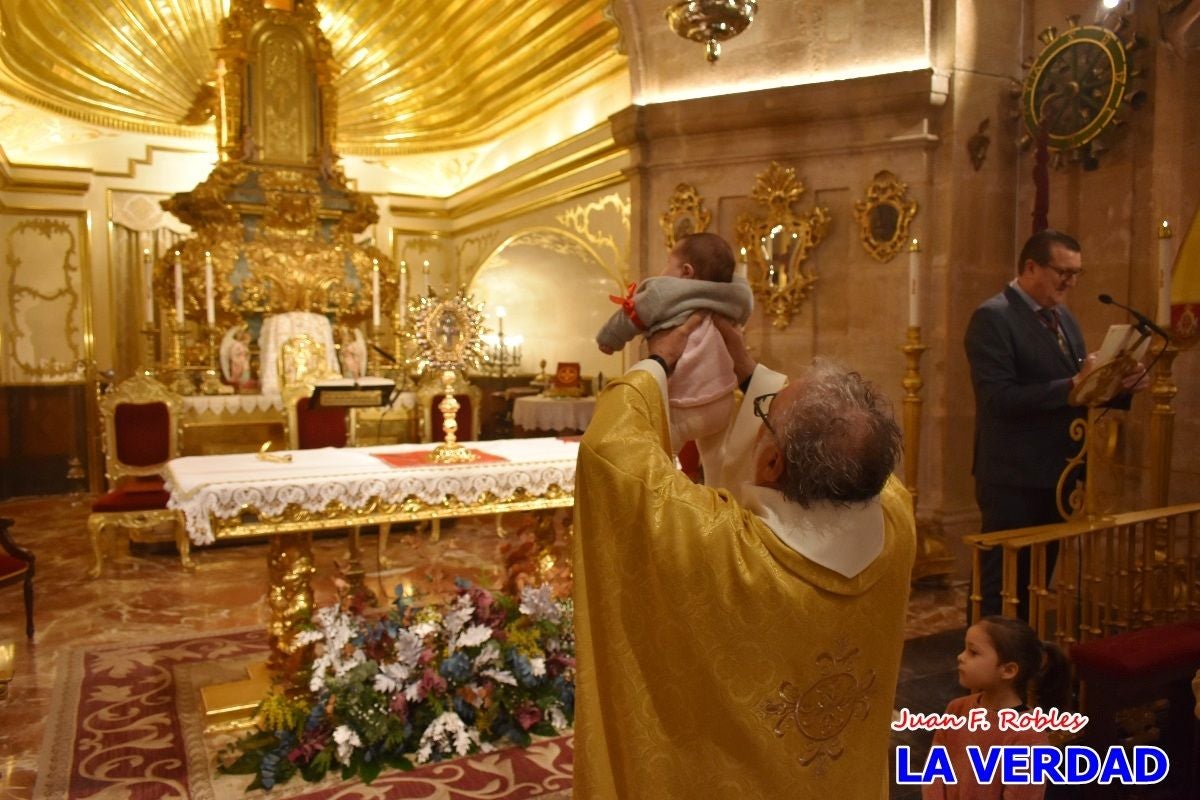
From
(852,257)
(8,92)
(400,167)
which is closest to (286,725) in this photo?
(852,257)

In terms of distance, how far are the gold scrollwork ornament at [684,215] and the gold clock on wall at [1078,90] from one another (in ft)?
6.67

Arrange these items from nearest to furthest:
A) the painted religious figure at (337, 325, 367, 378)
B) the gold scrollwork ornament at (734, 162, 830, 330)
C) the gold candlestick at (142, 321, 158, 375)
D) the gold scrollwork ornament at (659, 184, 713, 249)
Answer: the gold scrollwork ornament at (734, 162, 830, 330) → the gold scrollwork ornament at (659, 184, 713, 249) → the gold candlestick at (142, 321, 158, 375) → the painted religious figure at (337, 325, 367, 378)

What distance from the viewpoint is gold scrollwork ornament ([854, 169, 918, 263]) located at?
536 centimetres

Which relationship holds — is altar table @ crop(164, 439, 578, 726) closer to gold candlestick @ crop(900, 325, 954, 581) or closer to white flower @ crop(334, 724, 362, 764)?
white flower @ crop(334, 724, 362, 764)

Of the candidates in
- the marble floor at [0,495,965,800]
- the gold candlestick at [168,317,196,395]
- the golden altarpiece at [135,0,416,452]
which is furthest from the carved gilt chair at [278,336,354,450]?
the golden altarpiece at [135,0,416,452]

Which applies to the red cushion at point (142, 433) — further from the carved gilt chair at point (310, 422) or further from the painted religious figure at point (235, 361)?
the painted religious figure at point (235, 361)

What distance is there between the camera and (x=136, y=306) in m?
10.3

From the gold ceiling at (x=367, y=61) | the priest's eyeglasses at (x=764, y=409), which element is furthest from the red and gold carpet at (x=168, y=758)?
the gold ceiling at (x=367, y=61)

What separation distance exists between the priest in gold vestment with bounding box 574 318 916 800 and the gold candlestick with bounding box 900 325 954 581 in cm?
249

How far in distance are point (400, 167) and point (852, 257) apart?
7941 mm

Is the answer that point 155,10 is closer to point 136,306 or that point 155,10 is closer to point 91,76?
point 91,76

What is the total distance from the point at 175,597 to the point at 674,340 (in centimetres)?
474

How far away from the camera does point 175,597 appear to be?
533cm

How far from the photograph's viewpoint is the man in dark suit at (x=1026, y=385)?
10.6ft
